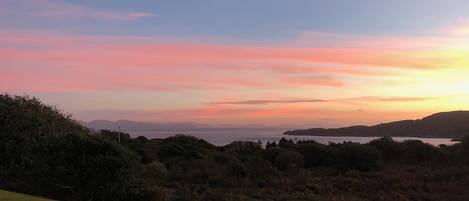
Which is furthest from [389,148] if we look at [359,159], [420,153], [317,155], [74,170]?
[74,170]

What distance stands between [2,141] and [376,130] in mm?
164181

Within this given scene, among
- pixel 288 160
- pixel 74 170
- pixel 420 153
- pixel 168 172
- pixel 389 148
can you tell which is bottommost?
pixel 168 172

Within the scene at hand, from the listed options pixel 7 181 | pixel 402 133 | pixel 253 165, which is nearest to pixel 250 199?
pixel 7 181

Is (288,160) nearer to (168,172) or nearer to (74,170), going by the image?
(168,172)

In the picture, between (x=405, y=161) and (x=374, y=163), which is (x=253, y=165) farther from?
(x=405, y=161)

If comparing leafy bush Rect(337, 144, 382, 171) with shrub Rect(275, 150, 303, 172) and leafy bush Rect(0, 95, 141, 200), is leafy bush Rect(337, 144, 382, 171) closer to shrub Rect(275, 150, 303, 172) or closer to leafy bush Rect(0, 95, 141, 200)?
shrub Rect(275, 150, 303, 172)

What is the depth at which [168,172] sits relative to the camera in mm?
34188

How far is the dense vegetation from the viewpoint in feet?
58.5

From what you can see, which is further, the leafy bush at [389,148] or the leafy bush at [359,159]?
the leafy bush at [389,148]

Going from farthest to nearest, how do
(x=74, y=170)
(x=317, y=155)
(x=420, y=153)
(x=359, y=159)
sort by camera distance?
1. (x=420, y=153)
2. (x=317, y=155)
3. (x=359, y=159)
4. (x=74, y=170)

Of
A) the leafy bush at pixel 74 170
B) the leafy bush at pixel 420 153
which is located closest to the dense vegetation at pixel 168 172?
the leafy bush at pixel 74 170

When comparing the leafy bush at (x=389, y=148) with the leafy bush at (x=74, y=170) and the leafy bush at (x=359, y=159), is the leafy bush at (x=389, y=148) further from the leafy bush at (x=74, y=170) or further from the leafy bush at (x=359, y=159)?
the leafy bush at (x=74, y=170)

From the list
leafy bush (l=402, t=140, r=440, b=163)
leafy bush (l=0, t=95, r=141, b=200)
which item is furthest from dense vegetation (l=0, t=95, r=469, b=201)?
leafy bush (l=402, t=140, r=440, b=163)

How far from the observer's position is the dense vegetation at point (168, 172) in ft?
58.5
